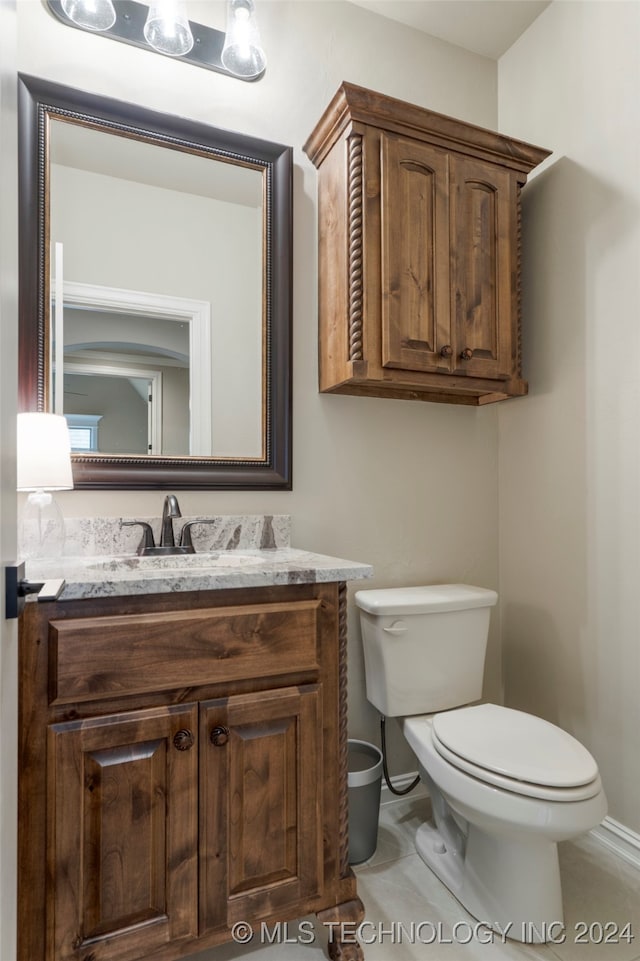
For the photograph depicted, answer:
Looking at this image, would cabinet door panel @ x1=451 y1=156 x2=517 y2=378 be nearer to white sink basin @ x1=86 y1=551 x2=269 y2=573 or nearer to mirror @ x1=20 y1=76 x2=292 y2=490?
mirror @ x1=20 y1=76 x2=292 y2=490

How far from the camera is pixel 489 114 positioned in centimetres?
211

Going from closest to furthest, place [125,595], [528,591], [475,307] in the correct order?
[125,595], [475,307], [528,591]

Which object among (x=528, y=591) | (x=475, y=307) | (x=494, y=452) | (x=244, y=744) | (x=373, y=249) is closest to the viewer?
(x=244, y=744)

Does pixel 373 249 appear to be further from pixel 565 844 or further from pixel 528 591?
pixel 565 844

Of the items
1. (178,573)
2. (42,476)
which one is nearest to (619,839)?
(178,573)

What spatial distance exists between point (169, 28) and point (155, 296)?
75cm

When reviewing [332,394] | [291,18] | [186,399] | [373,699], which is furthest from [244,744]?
[291,18]

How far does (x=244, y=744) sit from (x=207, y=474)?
0.78 m

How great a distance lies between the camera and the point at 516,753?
130cm

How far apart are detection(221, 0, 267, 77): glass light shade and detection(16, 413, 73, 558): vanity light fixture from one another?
3.99 feet

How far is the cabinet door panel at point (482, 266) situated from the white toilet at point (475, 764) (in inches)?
30.7

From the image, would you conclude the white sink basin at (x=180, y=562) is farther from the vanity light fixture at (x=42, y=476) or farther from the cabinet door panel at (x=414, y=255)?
the cabinet door panel at (x=414, y=255)

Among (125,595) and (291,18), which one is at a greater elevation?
(291,18)

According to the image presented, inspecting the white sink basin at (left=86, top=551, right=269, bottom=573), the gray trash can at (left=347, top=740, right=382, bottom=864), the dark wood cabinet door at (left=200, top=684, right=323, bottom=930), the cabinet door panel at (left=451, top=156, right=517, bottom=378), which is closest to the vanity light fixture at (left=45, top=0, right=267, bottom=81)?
the cabinet door panel at (left=451, top=156, right=517, bottom=378)
